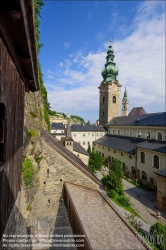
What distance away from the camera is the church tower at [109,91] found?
162 feet

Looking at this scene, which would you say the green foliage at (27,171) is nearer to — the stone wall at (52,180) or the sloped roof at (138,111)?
the stone wall at (52,180)

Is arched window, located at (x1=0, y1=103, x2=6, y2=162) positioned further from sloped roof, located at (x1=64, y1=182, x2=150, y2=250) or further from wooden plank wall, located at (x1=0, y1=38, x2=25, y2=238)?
sloped roof, located at (x1=64, y1=182, x2=150, y2=250)

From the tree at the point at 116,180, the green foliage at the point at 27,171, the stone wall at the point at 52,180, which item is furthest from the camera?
the tree at the point at 116,180

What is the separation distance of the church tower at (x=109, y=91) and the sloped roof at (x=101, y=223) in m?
41.4

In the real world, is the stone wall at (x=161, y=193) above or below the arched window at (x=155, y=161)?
below

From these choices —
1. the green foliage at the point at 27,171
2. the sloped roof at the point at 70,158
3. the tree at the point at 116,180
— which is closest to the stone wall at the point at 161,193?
the tree at the point at 116,180

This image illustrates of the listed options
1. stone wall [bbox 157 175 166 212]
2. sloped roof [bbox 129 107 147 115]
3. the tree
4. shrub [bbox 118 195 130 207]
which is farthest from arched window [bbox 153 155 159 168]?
sloped roof [bbox 129 107 147 115]

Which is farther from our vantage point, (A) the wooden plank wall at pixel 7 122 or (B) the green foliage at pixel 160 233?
(B) the green foliage at pixel 160 233

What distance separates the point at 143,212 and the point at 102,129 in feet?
115

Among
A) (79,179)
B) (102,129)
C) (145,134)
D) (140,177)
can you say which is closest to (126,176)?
(140,177)

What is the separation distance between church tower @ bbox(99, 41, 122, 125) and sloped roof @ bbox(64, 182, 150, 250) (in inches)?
1631

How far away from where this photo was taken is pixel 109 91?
48906 millimetres

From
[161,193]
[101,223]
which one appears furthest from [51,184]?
[161,193]

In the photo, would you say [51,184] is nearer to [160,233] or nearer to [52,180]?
[52,180]
